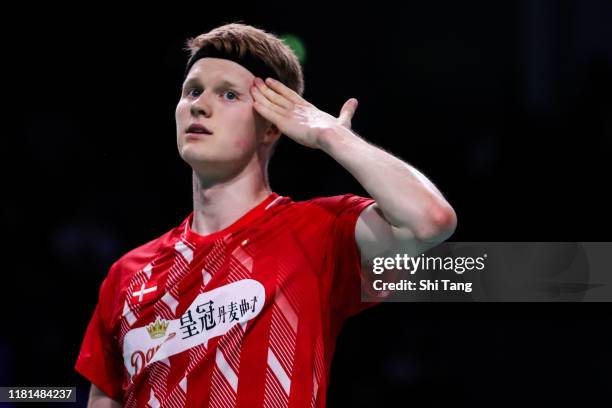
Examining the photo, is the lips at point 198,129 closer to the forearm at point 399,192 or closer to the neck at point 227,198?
the neck at point 227,198

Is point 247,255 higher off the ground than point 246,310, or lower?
higher

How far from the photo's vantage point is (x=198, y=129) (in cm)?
250

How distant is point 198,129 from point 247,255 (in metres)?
0.43

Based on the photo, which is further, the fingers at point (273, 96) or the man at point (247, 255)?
the fingers at point (273, 96)

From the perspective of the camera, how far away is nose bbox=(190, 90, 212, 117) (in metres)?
2.50

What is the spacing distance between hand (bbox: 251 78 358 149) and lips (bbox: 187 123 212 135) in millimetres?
167

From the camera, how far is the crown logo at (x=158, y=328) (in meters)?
2.40

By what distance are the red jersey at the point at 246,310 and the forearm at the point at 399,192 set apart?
0.66ft

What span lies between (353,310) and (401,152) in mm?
2342

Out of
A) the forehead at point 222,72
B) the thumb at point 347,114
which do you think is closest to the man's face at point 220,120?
the forehead at point 222,72

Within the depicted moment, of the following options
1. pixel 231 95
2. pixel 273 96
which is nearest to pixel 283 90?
pixel 273 96

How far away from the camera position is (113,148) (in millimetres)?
4766

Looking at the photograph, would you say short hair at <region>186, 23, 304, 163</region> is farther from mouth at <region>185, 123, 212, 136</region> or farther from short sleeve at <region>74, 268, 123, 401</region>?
short sleeve at <region>74, 268, 123, 401</region>
